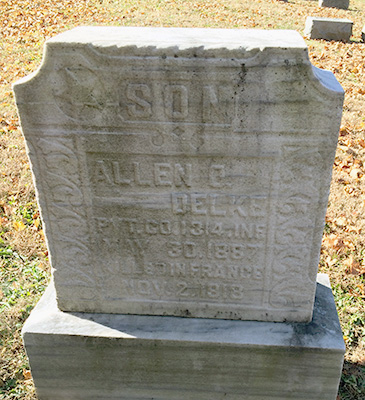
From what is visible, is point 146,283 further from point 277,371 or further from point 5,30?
point 5,30

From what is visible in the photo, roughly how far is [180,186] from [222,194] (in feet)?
0.61

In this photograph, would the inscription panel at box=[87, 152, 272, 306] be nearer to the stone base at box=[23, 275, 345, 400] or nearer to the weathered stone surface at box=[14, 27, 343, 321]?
the weathered stone surface at box=[14, 27, 343, 321]

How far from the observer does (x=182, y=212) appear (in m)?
1.98

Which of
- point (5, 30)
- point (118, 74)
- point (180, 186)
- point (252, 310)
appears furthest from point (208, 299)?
point (5, 30)

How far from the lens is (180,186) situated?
1.91m

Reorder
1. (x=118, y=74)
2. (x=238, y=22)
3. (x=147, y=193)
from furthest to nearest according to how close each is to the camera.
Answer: (x=238, y=22) → (x=147, y=193) → (x=118, y=74)

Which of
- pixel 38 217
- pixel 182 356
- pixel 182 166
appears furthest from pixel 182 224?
pixel 38 217

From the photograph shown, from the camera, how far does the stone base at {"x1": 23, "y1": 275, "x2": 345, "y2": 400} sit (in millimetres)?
2127

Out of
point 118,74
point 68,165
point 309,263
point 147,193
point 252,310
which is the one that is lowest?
point 252,310

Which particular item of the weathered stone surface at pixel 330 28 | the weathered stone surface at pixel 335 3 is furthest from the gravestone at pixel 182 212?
the weathered stone surface at pixel 335 3

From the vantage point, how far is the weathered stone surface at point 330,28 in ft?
29.5

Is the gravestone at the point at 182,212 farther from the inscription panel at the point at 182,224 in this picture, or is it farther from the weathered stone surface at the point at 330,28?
the weathered stone surface at the point at 330,28

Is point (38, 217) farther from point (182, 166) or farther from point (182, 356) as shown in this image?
point (182, 166)

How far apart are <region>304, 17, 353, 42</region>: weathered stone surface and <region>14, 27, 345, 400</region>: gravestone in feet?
26.2
